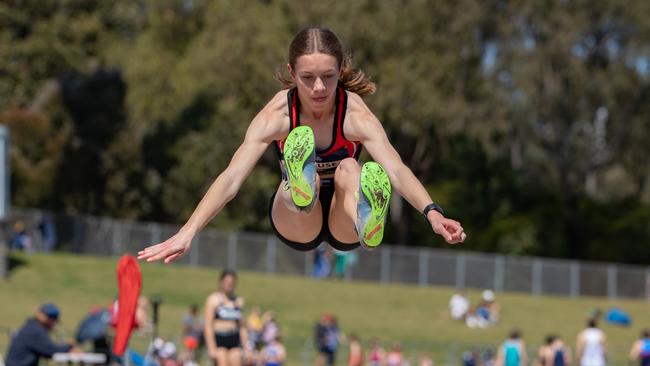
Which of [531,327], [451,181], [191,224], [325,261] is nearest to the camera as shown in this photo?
[191,224]

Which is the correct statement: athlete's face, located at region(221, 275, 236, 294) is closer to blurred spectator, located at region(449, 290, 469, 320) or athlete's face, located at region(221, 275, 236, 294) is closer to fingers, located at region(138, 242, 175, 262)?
fingers, located at region(138, 242, 175, 262)

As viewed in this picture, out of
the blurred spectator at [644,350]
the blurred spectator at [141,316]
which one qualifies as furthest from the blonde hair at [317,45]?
the blurred spectator at [644,350]

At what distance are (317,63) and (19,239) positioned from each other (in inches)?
1234

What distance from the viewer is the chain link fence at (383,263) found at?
130 ft

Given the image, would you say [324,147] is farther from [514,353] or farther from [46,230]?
[46,230]

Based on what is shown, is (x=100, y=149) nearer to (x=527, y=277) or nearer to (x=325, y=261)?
(x=325, y=261)

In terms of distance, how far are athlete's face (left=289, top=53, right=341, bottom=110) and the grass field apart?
1991cm

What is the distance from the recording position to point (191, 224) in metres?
7.49

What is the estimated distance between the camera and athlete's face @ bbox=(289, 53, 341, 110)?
26.8 feet

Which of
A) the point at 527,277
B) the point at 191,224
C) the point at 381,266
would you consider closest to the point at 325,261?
the point at 381,266

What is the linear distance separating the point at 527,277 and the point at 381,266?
4693 millimetres

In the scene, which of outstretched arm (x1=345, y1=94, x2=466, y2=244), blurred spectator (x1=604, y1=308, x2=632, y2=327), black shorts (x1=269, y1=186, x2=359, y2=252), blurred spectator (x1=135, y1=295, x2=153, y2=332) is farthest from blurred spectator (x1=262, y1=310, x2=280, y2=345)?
outstretched arm (x1=345, y1=94, x2=466, y2=244)

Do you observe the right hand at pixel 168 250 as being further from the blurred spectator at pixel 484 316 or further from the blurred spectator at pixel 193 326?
the blurred spectator at pixel 484 316

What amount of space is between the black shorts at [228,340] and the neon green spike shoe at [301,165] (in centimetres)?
590
